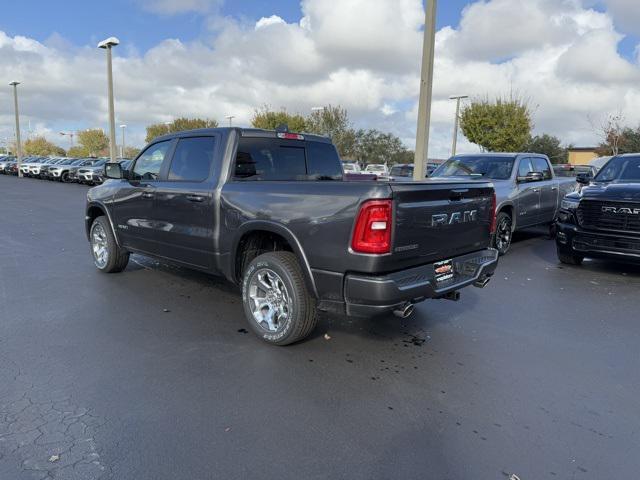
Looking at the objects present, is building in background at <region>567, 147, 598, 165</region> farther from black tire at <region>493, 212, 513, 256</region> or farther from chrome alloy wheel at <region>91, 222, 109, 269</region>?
chrome alloy wheel at <region>91, 222, 109, 269</region>

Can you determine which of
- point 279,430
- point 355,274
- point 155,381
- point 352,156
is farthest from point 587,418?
point 352,156

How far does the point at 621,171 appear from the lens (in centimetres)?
810

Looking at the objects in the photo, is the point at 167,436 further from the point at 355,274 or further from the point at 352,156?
the point at 352,156

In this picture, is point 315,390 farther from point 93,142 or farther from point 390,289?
point 93,142

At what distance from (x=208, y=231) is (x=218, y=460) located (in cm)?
251

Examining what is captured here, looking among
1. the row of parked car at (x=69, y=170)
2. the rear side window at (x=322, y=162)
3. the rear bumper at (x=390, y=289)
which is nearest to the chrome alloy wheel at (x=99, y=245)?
the rear side window at (x=322, y=162)

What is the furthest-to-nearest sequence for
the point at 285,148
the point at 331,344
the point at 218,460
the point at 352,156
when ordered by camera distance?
the point at 352,156, the point at 285,148, the point at 331,344, the point at 218,460

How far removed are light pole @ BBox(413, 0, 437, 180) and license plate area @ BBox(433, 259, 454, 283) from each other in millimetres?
4511

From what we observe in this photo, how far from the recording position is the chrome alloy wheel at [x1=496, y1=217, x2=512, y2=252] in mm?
8469

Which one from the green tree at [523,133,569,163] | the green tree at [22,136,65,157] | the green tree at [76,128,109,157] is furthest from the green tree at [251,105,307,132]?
the green tree at [22,136,65,157]

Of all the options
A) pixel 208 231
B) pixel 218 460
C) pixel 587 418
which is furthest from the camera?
pixel 208 231

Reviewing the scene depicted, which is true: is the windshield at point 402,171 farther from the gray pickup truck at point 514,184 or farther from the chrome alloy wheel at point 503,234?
the chrome alloy wheel at point 503,234

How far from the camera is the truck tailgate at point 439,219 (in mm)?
3504

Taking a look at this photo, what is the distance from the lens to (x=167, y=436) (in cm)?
279
